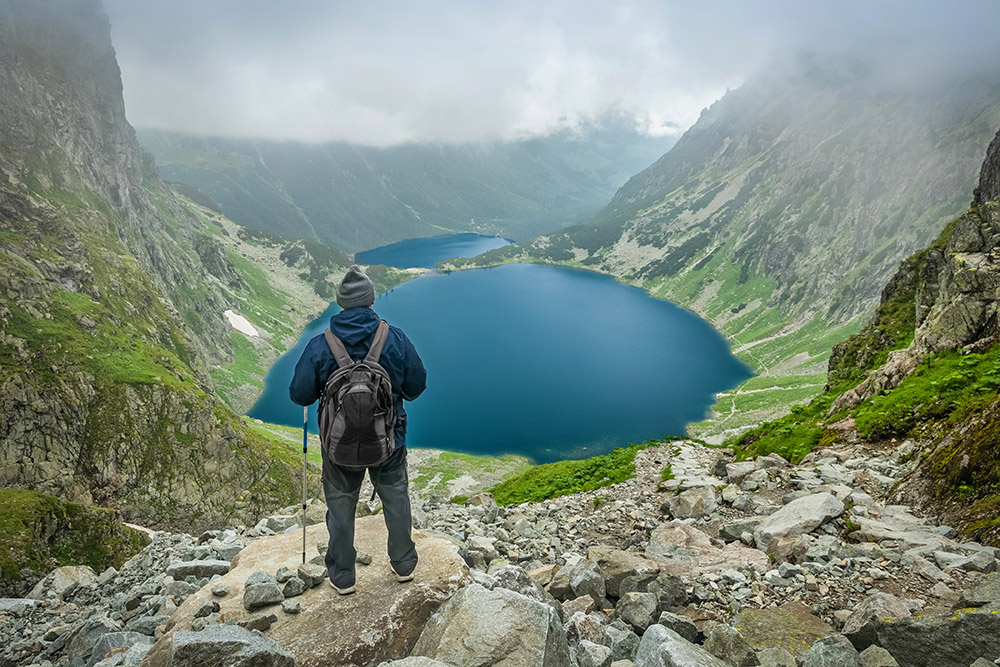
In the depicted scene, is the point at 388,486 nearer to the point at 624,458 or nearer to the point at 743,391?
the point at 624,458

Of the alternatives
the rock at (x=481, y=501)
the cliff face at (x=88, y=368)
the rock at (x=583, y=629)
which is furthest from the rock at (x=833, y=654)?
the cliff face at (x=88, y=368)

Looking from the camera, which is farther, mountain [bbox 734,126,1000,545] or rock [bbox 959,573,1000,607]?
mountain [bbox 734,126,1000,545]

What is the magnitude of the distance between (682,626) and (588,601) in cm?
178

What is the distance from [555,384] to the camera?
132125 mm

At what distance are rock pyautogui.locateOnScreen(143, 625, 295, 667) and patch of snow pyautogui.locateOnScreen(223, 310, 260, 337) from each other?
20127 cm

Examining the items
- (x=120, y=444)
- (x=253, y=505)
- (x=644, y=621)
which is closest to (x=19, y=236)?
(x=120, y=444)

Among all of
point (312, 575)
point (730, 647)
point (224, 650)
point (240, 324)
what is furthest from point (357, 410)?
point (240, 324)

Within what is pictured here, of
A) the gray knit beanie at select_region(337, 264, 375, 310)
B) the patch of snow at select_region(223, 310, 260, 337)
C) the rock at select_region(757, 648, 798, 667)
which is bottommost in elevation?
the rock at select_region(757, 648, 798, 667)

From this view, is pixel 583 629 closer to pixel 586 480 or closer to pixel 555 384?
pixel 586 480

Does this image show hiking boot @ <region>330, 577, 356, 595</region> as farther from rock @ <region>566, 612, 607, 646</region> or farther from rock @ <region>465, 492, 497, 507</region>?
rock @ <region>465, 492, 497, 507</region>

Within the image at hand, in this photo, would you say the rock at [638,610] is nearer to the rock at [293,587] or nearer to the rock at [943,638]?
the rock at [943,638]

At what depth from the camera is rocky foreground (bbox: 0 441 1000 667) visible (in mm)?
5875

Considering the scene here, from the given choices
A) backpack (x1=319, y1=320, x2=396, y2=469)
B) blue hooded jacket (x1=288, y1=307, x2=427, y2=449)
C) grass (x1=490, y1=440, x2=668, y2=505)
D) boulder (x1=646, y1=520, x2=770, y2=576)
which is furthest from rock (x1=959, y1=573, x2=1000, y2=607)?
grass (x1=490, y1=440, x2=668, y2=505)

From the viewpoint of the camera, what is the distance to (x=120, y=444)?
56938mm
